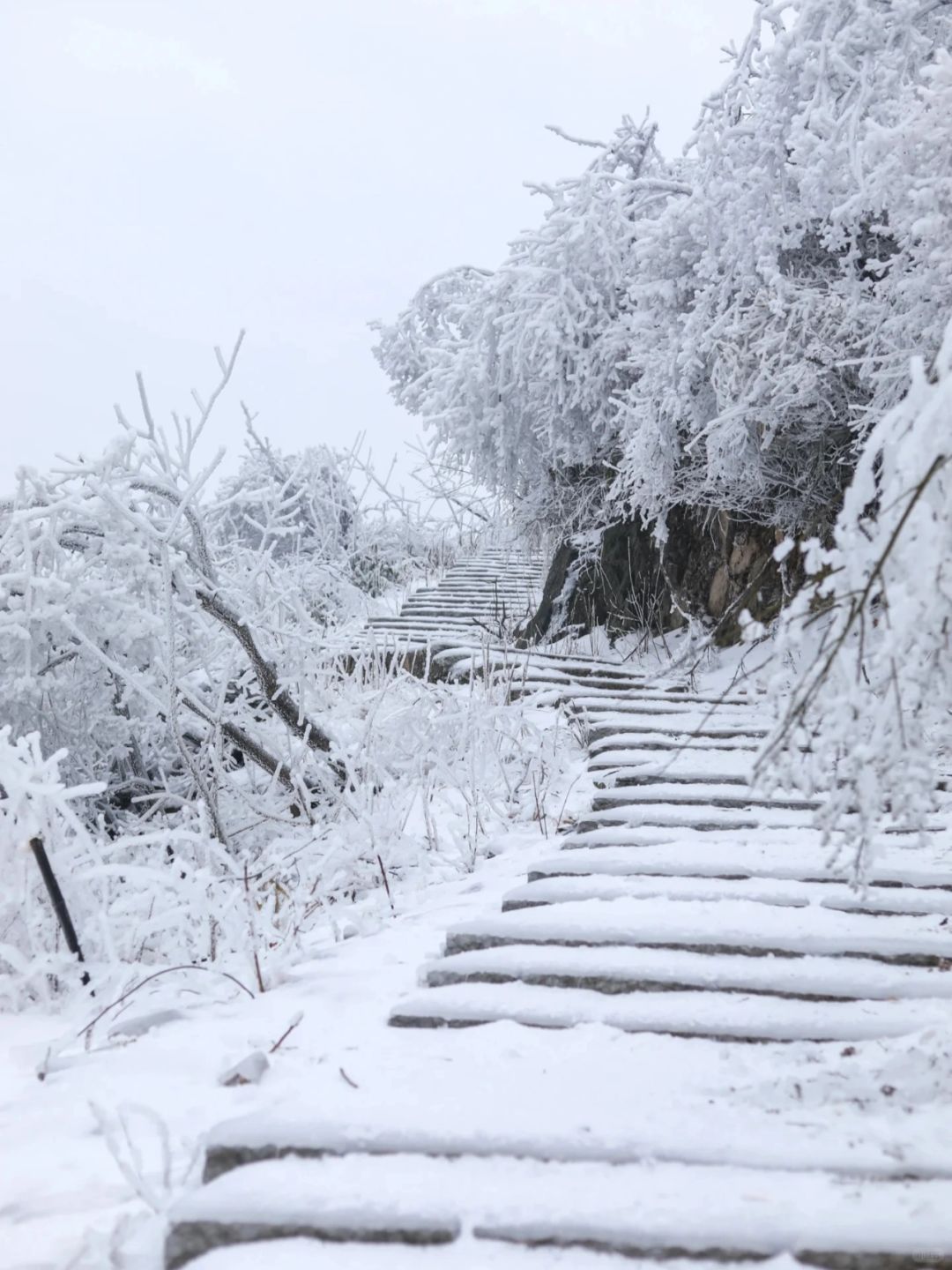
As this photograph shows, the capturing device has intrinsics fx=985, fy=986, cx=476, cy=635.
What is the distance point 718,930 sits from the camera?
236cm

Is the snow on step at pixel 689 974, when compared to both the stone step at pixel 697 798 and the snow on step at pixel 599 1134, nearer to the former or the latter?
the snow on step at pixel 599 1134

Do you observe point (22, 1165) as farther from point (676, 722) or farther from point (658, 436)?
point (658, 436)

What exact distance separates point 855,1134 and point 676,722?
11.5ft

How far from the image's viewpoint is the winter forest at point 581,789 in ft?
4.91

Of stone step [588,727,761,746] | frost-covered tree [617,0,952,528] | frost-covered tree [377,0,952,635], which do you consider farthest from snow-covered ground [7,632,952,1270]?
frost-covered tree [617,0,952,528]

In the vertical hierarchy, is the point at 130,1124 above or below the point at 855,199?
below

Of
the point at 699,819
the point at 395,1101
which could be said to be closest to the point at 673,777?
the point at 699,819

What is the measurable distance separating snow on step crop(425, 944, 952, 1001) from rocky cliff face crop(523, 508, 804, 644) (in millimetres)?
3994

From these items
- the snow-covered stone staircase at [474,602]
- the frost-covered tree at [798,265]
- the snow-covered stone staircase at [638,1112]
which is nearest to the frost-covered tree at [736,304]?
the frost-covered tree at [798,265]

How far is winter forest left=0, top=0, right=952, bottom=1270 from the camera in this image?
1.50 meters

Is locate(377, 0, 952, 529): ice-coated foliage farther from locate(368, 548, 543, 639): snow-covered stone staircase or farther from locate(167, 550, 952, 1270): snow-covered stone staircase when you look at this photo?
locate(167, 550, 952, 1270): snow-covered stone staircase

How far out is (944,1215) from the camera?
4.52ft

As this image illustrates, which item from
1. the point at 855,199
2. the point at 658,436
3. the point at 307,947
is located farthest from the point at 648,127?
the point at 307,947

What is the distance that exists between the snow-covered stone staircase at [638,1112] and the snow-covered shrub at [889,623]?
0.75 feet
